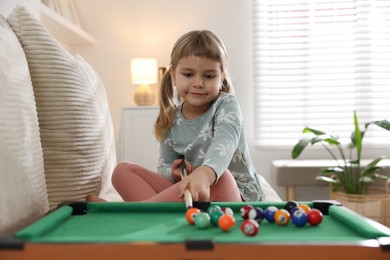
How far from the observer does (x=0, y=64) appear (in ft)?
3.96

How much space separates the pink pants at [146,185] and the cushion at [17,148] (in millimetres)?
346

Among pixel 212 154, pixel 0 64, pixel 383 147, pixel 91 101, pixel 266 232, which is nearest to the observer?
pixel 266 232

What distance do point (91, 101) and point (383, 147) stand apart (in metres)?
3.10

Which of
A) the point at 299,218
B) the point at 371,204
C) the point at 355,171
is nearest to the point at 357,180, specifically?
the point at 355,171

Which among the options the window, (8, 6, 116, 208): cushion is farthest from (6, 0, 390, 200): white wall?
(8, 6, 116, 208): cushion

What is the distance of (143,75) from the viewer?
396 cm

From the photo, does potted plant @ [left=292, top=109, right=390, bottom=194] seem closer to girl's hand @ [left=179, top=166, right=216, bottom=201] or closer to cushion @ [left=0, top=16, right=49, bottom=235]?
girl's hand @ [left=179, top=166, right=216, bottom=201]

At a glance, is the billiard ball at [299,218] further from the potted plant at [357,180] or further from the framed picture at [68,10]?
the framed picture at [68,10]

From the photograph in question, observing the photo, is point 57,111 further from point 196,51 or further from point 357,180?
point 357,180

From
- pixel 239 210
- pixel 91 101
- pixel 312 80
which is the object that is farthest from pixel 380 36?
pixel 239 210

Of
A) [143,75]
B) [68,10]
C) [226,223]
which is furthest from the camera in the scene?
[68,10]

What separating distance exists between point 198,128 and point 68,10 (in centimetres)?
269

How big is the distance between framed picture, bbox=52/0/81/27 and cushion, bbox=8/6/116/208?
2.28 metres

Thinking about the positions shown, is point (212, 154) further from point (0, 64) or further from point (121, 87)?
point (121, 87)
